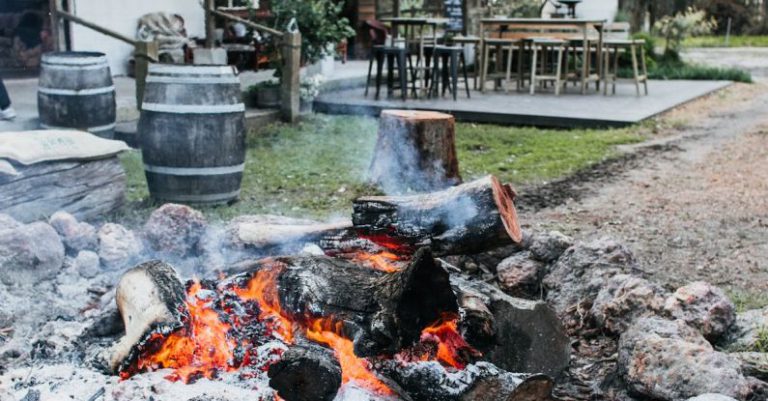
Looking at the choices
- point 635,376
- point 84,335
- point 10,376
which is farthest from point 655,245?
point 10,376

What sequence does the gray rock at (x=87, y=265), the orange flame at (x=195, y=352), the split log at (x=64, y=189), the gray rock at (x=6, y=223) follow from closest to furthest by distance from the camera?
the orange flame at (x=195, y=352)
the gray rock at (x=87, y=265)
the gray rock at (x=6, y=223)
the split log at (x=64, y=189)

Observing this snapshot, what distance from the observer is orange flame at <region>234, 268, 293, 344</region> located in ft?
10.8

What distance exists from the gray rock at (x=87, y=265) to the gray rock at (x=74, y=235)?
4.7 inches

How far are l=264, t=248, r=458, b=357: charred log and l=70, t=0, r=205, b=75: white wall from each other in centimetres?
996

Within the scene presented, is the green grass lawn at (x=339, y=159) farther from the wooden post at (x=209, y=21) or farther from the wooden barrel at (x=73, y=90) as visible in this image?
the wooden post at (x=209, y=21)

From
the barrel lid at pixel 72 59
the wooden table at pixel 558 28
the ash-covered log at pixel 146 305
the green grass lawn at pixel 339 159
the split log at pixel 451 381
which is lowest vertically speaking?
the green grass lawn at pixel 339 159

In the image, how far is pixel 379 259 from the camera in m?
3.87

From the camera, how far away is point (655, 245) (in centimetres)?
568

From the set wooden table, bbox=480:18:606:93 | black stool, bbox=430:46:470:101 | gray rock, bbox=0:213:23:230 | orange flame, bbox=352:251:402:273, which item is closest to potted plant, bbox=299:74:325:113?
black stool, bbox=430:46:470:101

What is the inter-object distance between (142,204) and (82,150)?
2.83 feet

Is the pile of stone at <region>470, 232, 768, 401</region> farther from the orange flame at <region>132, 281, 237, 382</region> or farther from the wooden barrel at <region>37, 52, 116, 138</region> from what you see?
the wooden barrel at <region>37, 52, 116, 138</region>

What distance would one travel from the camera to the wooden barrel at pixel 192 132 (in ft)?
19.4

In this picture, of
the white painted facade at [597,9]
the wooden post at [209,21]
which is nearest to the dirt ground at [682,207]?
the wooden post at [209,21]

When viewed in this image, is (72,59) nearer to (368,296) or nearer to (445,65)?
(368,296)
